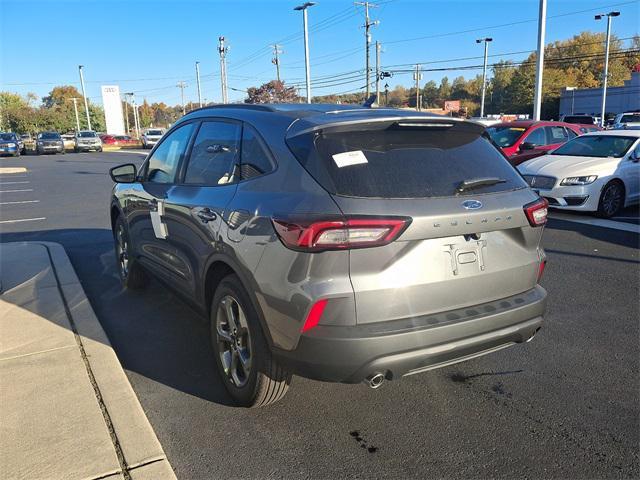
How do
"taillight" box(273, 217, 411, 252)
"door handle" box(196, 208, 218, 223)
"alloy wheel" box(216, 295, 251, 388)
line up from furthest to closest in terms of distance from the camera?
"door handle" box(196, 208, 218, 223), "alloy wheel" box(216, 295, 251, 388), "taillight" box(273, 217, 411, 252)

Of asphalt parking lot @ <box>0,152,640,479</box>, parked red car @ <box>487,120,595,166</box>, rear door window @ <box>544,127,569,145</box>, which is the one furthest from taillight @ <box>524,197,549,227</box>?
rear door window @ <box>544,127,569,145</box>

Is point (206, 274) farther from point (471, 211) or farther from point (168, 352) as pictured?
point (471, 211)

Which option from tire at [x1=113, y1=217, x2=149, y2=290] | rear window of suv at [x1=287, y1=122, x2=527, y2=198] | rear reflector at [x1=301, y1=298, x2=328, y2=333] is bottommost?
tire at [x1=113, y1=217, x2=149, y2=290]

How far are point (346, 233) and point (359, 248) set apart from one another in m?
0.09

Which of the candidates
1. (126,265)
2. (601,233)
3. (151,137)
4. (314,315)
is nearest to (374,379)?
(314,315)

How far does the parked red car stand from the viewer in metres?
12.5

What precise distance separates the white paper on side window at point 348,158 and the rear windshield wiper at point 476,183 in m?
0.54

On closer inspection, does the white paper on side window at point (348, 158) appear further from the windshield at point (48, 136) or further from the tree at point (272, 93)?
the tree at point (272, 93)

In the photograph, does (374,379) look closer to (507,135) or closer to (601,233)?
(601,233)

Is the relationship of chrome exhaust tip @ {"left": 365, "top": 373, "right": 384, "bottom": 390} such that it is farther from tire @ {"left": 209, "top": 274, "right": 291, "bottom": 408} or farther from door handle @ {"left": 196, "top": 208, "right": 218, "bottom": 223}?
door handle @ {"left": 196, "top": 208, "right": 218, "bottom": 223}

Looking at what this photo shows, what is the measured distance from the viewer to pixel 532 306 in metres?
2.98

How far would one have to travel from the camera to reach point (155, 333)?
438 centimetres

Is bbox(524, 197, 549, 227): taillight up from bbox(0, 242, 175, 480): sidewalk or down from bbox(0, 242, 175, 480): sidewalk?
up

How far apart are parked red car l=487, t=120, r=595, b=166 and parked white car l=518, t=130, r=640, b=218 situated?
2.05m
